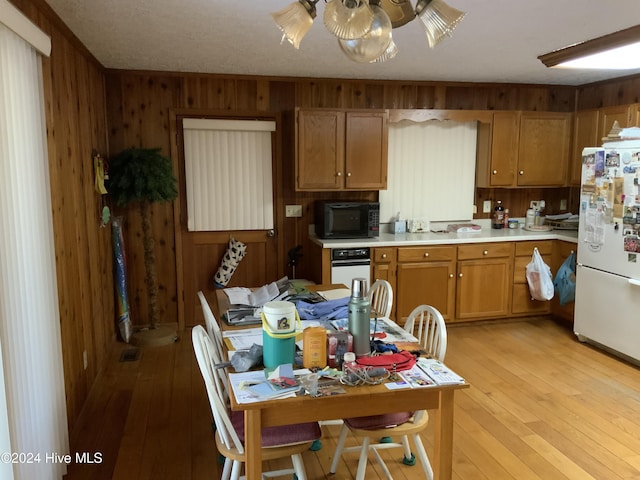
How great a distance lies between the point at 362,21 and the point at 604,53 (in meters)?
2.35

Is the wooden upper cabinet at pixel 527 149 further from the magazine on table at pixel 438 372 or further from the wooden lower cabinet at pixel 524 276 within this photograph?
the magazine on table at pixel 438 372

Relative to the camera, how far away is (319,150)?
4.50 metres

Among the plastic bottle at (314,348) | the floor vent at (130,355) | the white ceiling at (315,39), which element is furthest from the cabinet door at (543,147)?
the floor vent at (130,355)

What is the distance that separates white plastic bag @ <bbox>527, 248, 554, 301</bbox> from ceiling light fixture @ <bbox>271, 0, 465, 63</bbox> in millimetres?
3635

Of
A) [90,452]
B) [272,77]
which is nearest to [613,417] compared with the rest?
[90,452]

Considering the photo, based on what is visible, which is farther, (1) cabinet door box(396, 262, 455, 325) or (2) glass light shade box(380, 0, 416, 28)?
(1) cabinet door box(396, 262, 455, 325)

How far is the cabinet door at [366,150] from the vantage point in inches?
180

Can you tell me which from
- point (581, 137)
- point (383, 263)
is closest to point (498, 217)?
point (581, 137)

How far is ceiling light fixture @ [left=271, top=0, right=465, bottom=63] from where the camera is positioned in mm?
1555

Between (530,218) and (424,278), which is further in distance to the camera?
(530,218)

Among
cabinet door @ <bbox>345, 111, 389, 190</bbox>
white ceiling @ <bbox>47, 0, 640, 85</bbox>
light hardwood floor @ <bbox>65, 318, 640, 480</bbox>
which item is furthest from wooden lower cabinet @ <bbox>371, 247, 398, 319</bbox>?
white ceiling @ <bbox>47, 0, 640, 85</bbox>

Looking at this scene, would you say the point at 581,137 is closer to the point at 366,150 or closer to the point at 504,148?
the point at 504,148

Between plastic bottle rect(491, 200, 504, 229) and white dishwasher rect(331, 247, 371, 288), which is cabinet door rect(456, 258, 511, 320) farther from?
white dishwasher rect(331, 247, 371, 288)

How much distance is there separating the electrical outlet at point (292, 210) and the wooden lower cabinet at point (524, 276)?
2.09 m
